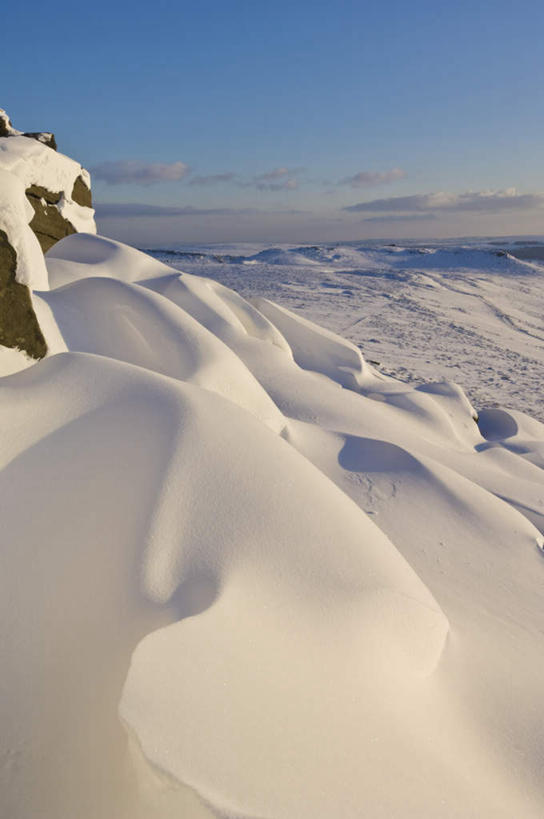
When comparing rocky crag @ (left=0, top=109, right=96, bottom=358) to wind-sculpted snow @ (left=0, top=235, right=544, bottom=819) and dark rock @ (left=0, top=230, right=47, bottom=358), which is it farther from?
wind-sculpted snow @ (left=0, top=235, right=544, bottom=819)

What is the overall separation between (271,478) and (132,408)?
496mm

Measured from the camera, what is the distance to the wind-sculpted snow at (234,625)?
3.08 ft

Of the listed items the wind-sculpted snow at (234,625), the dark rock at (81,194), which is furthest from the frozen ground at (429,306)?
the wind-sculpted snow at (234,625)

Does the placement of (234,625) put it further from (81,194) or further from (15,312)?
(81,194)

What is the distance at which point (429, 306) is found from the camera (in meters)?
10.3

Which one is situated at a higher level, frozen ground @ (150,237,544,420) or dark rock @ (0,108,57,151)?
dark rock @ (0,108,57,151)

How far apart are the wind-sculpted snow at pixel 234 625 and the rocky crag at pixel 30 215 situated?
183mm

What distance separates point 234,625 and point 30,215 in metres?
2.35

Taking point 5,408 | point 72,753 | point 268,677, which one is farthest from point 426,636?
point 5,408

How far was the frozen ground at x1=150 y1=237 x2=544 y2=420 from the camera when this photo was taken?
6.05m

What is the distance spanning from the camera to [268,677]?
109cm

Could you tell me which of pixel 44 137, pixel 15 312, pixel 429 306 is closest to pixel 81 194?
pixel 44 137

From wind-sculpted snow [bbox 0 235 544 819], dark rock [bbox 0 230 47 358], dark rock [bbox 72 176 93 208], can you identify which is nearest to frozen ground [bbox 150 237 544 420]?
dark rock [bbox 72 176 93 208]

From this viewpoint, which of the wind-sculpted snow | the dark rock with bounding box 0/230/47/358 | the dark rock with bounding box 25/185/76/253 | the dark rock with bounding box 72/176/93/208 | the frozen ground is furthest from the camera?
the frozen ground
